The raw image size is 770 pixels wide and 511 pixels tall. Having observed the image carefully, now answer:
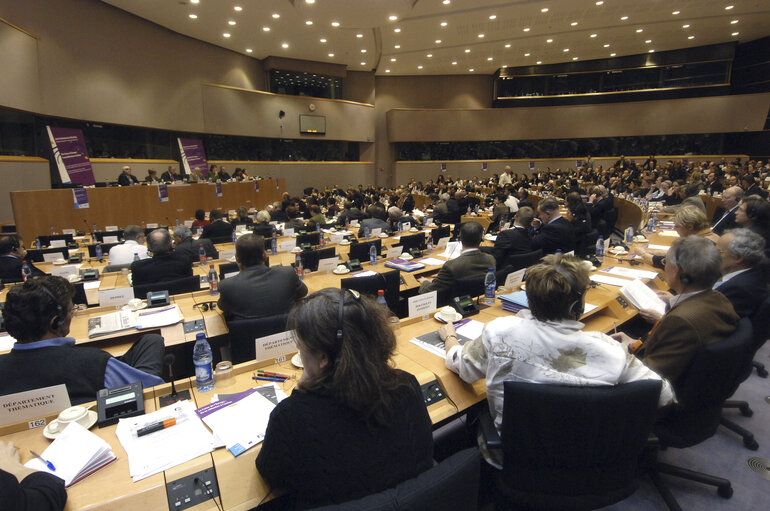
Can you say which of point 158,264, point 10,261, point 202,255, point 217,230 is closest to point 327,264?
point 158,264

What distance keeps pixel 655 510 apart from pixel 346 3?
10654 millimetres

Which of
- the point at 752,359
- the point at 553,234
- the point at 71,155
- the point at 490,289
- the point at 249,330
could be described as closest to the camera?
A: the point at 752,359

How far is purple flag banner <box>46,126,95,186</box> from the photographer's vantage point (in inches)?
371

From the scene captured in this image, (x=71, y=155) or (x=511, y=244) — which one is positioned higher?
(x=71, y=155)

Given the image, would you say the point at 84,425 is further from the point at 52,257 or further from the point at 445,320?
the point at 52,257

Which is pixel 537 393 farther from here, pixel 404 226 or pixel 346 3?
pixel 346 3

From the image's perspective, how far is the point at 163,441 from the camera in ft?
5.42

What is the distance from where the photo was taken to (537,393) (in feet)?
4.89

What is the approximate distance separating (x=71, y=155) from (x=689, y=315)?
1244 centimetres

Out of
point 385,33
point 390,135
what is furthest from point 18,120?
point 390,135

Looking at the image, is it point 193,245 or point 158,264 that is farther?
point 193,245

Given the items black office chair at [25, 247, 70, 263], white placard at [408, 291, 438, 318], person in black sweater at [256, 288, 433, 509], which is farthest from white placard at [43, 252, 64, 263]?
person in black sweater at [256, 288, 433, 509]

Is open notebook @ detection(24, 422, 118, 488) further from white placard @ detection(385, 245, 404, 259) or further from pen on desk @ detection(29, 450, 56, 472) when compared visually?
white placard @ detection(385, 245, 404, 259)

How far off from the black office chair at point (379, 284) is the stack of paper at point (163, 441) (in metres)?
1.82
